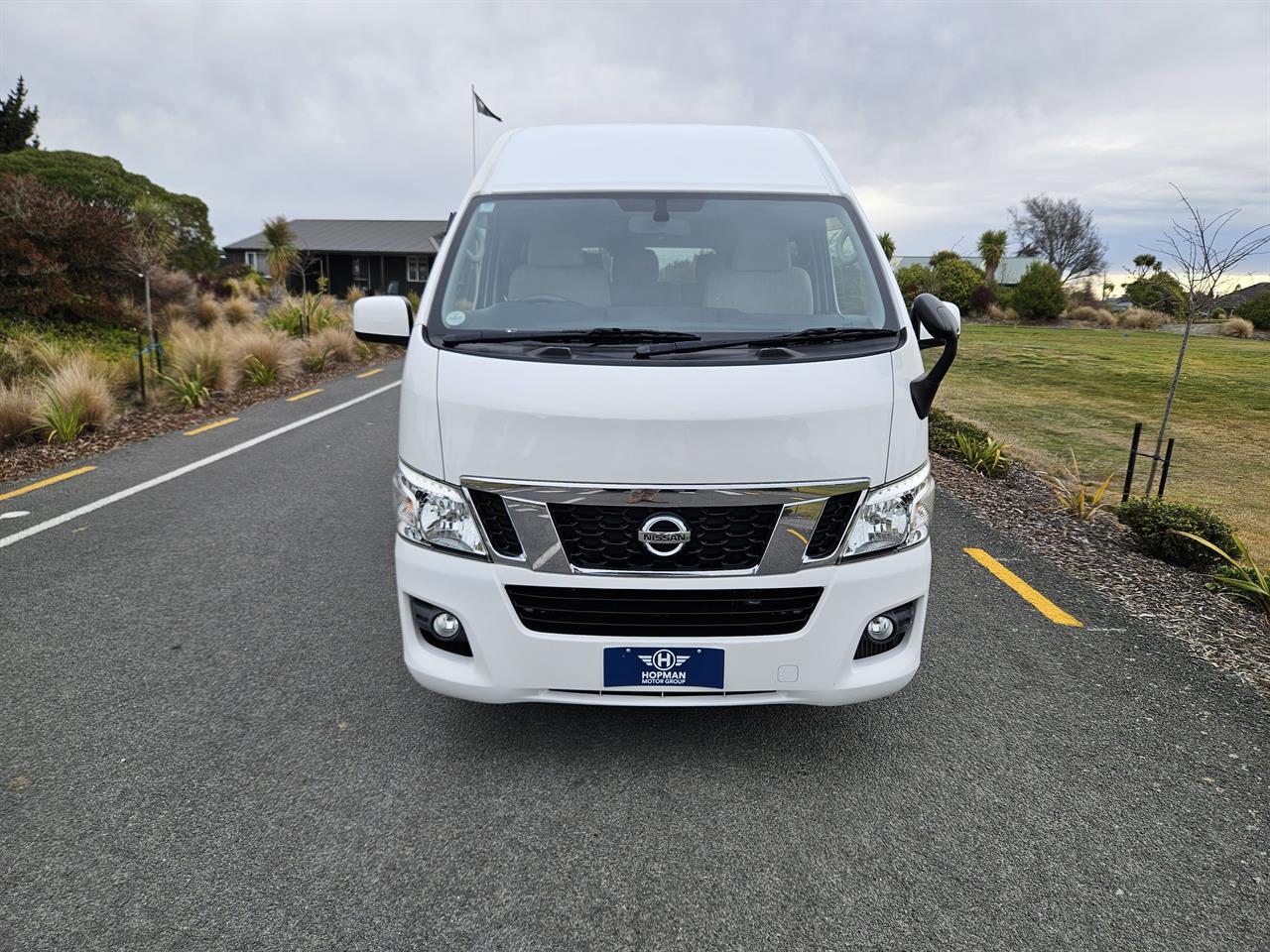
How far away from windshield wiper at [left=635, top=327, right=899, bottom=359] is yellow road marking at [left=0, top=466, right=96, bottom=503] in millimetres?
5978

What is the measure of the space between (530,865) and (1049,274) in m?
33.8

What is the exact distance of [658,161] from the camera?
3.69 meters

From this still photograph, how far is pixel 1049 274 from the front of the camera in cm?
3127

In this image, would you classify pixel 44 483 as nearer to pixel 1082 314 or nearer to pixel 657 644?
pixel 657 644

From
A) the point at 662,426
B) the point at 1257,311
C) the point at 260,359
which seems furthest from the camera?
the point at 1257,311

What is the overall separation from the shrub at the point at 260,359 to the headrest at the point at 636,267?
10.7 m

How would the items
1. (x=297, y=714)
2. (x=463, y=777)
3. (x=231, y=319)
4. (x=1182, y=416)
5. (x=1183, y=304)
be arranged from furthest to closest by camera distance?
(x=231, y=319) < (x=1182, y=416) < (x=1183, y=304) < (x=297, y=714) < (x=463, y=777)

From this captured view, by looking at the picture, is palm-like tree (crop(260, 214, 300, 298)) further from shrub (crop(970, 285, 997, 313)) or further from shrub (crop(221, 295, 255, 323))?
shrub (crop(970, 285, 997, 313))

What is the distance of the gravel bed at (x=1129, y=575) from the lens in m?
4.10

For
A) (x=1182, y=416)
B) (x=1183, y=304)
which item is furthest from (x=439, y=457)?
(x=1182, y=416)

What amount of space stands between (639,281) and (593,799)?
6.30 feet

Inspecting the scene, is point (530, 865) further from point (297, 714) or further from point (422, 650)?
point (297, 714)

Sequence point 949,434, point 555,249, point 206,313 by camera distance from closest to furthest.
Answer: point 555,249 → point 949,434 → point 206,313

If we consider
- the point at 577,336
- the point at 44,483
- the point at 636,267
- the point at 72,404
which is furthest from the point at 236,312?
the point at 577,336
